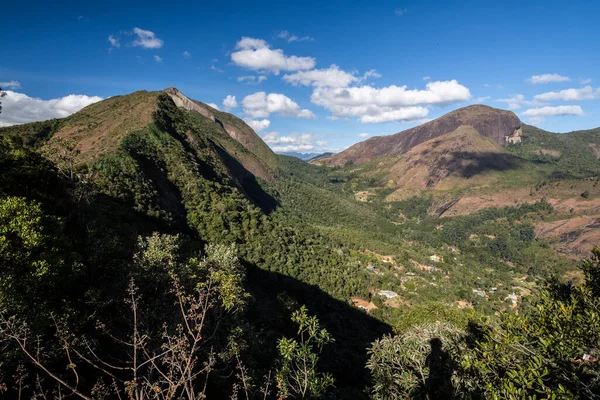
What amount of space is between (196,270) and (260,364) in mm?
10074

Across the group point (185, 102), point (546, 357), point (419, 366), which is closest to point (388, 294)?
point (419, 366)

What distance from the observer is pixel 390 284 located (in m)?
75.5

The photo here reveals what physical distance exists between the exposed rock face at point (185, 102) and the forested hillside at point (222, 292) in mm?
57520

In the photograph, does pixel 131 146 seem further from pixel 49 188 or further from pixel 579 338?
pixel 579 338

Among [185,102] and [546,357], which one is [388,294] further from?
[185,102]

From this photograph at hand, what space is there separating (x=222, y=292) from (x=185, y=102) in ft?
593

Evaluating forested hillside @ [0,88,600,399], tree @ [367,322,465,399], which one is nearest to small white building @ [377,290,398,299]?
forested hillside @ [0,88,600,399]

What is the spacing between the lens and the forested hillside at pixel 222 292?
9789 millimetres

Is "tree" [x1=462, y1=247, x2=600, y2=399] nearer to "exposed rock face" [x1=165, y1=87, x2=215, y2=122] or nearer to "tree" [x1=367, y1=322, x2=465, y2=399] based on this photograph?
"tree" [x1=367, y1=322, x2=465, y2=399]

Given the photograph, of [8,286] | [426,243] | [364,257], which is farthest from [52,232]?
[426,243]

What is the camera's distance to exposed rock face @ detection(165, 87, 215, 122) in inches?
6496

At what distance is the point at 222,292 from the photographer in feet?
50.2

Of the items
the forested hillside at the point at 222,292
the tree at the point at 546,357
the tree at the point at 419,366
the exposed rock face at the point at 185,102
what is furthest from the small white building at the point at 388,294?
the exposed rock face at the point at 185,102

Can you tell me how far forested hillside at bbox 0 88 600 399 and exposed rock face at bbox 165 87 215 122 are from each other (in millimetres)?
57520
